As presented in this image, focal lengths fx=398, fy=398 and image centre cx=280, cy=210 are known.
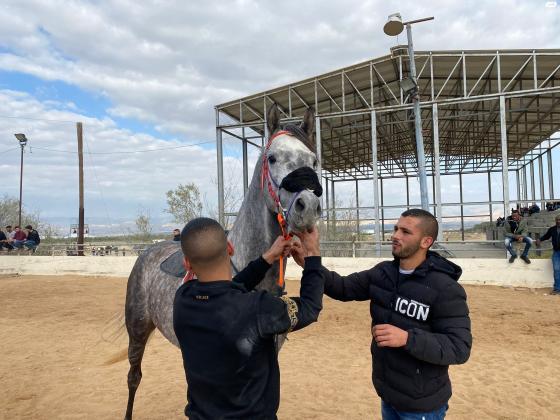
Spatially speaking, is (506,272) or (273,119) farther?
(506,272)

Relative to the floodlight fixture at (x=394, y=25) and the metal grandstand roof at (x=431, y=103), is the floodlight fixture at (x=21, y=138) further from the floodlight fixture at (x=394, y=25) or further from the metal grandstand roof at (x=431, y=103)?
the floodlight fixture at (x=394, y=25)

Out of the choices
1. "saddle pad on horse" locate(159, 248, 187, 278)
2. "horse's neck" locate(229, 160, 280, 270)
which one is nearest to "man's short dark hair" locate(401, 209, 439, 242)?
"horse's neck" locate(229, 160, 280, 270)

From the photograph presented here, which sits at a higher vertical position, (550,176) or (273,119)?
(550,176)

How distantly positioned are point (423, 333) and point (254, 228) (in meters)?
1.13

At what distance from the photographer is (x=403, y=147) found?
2522cm

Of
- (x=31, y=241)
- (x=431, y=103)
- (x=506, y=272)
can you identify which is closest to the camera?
(x=506, y=272)

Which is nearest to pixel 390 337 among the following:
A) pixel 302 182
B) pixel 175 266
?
pixel 302 182

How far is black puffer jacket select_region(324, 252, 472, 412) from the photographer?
183 cm

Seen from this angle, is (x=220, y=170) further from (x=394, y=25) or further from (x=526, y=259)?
(x=526, y=259)

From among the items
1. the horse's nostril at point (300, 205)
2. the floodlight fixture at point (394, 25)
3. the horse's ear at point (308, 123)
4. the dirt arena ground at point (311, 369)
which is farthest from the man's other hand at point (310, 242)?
the floodlight fixture at point (394, 25)

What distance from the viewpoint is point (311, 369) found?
568 centimetres

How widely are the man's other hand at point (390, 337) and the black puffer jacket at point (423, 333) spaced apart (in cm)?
4

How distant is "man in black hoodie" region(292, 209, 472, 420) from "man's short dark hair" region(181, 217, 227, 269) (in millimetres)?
582

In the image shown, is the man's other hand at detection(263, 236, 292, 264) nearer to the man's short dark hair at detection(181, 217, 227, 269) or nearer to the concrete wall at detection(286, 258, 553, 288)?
the man's short dark hair at detection(181, 217, 227, 269)
